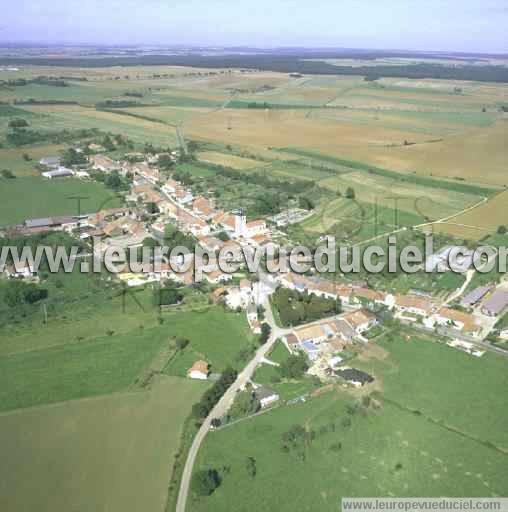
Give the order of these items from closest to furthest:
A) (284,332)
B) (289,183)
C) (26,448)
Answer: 1. (26,448)
2. (284,332)
3. (289,183)

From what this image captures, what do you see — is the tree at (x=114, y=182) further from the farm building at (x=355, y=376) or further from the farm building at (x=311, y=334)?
the farm building at (x=355, y=376)

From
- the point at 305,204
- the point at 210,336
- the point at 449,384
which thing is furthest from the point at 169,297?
the point at 305,204

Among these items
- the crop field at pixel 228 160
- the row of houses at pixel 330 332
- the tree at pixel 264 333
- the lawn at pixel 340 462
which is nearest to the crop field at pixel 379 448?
the lawn at pixel 340 462

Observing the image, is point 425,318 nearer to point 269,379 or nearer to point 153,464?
point 269,379

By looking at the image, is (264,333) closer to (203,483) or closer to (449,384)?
(449,384)

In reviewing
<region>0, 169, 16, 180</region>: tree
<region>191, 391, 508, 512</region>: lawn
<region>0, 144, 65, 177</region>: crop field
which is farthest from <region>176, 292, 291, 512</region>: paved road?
<region>0, 144, 65, 177</region>: crop field

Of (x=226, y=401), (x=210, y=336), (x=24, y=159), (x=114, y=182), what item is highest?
(x=24, y=159)

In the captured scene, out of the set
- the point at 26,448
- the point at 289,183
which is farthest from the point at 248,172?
Result: the point at 26,448
